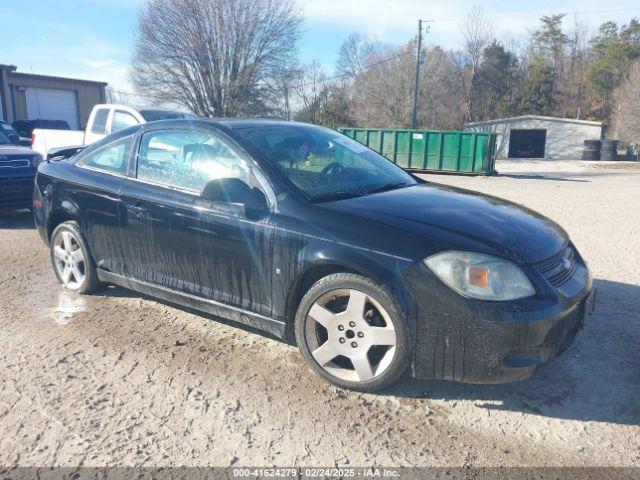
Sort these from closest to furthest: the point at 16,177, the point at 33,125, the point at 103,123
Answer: the point at 16,177 < the point at 103,123 < the point at 33,125

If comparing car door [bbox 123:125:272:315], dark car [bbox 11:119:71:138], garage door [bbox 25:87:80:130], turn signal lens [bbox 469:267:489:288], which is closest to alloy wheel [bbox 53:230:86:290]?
car door [bbox 123:125:272:315]

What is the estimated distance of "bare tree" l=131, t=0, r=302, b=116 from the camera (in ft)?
104

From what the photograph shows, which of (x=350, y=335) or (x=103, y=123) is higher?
(x=103, y=123)

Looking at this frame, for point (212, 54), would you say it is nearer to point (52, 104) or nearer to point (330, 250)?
point (52, 104)

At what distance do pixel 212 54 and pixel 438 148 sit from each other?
18693 mm

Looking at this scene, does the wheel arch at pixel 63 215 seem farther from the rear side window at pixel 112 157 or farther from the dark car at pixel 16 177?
the dark car at pixel 16 177

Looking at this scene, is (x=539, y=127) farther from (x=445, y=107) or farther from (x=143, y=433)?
(x=143, y=433)

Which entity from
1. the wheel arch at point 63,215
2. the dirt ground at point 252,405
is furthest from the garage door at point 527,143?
the wheel arch at point 63,215

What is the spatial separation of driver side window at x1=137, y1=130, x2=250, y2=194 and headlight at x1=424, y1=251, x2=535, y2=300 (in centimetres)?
142

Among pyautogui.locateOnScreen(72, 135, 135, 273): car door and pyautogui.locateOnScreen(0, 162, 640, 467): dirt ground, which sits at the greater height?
pyautogui.locateOnScreen(72, 135, 135, 273): car door

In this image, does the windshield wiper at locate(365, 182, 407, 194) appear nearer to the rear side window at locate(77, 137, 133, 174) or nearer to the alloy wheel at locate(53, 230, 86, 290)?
the rear side window at locate(77, 137, 133, 174)

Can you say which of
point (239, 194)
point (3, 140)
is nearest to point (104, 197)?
point (239, 194)

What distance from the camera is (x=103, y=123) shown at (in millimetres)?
9836

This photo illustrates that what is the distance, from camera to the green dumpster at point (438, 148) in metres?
Result: 19.7
